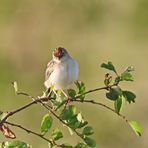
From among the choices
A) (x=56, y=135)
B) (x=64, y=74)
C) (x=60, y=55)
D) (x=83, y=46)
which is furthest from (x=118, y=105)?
(x=83, y=46)

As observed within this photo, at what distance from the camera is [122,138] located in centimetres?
816

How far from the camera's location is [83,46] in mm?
11016

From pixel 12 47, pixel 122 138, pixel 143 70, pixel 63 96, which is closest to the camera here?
pixel 63 96

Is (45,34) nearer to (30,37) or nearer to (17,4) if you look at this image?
(30,37)

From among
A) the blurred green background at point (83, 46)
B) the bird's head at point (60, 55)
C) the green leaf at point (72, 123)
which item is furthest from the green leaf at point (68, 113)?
the blurred green background at point (83, 46)

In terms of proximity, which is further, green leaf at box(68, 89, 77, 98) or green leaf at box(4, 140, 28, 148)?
green leaf at box(68, 89, 77, 98)

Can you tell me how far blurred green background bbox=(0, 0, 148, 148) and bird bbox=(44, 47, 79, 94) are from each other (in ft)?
13.5

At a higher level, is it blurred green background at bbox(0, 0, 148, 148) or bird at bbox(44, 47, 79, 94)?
blurred green background at bbox(0, 0, 148, 148)

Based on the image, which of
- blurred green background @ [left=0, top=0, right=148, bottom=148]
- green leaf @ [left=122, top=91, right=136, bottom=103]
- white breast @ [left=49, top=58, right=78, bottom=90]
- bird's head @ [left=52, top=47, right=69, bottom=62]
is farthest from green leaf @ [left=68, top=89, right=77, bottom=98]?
blurred green background @ [left=0, top=0, right=148, bottom=148]

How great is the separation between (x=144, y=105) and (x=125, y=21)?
121 inches

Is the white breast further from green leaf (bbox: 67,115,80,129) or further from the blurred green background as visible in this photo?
the blurred green background

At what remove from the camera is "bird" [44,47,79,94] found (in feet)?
11.0

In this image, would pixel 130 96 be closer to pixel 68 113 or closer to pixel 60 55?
pixel 68 113

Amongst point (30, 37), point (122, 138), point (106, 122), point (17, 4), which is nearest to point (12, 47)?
point (30, 37)
